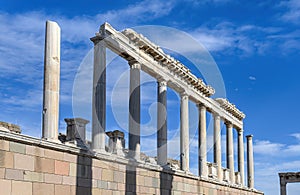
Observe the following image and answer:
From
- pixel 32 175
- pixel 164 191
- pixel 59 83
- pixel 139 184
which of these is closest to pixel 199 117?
pixel 164 191

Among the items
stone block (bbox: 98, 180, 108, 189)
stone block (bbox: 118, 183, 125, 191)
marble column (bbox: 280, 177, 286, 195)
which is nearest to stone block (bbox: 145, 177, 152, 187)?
stone block (bbox: 118, 183, 125, 191)

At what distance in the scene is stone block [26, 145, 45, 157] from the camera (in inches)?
678

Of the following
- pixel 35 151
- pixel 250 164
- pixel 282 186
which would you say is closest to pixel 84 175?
pixel 35 151

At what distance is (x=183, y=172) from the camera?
97.4 ft

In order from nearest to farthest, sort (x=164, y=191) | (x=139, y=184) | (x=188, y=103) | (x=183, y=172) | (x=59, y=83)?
(x=59, y=83) → (x=139, y=184) → (x=164, y=191) → (x=183, y=172) → (x=188, y=103)

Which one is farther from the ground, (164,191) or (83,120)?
(83,120)

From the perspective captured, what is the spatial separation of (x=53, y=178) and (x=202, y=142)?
16.5m

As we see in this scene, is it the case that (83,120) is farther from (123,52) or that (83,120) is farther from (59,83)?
(123,52)

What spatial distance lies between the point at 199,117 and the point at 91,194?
48.5ft

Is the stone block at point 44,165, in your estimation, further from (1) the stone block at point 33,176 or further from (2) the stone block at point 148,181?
(2) the stone block at point 148,181

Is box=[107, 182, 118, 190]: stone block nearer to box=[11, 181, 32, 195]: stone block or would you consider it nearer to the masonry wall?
the masonry wall

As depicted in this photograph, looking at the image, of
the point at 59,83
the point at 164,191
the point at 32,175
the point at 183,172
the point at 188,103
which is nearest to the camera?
the point at 32,175

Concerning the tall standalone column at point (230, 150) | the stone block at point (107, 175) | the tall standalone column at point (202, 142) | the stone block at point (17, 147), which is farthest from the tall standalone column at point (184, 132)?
the stone block at point (17, 147)

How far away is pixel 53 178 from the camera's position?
18.4 meters
